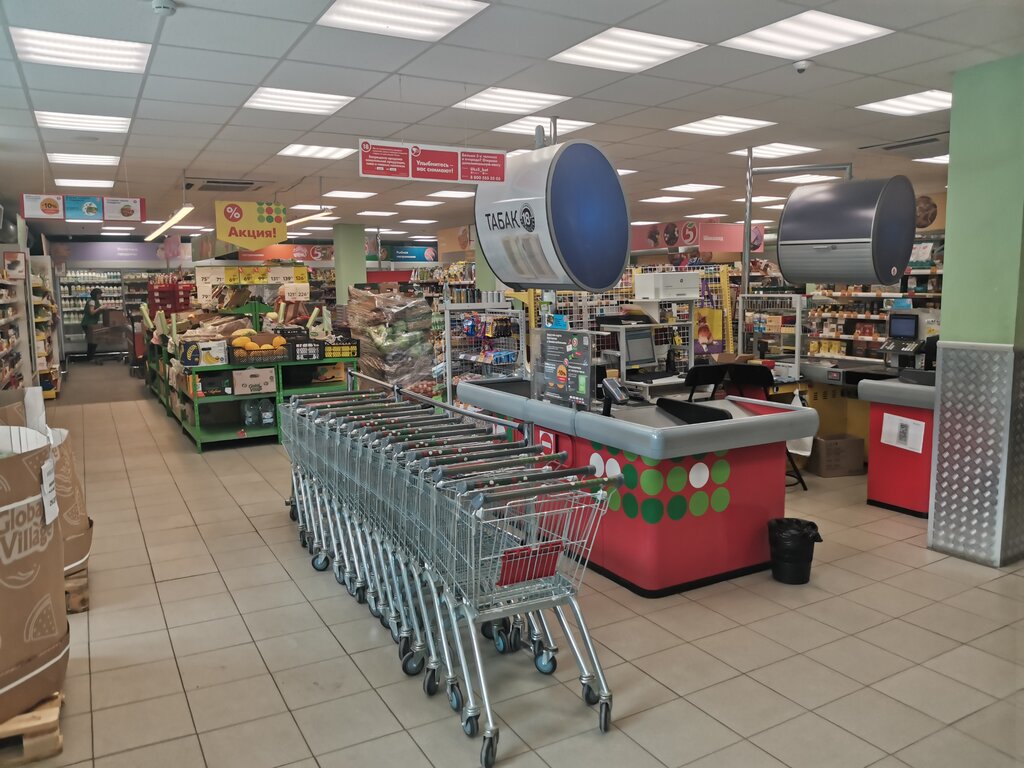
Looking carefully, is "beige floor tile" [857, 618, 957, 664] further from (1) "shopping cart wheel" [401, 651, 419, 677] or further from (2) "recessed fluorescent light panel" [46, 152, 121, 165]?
(2) "recessed fluorescent light panel" [46, 152, 121, 165]

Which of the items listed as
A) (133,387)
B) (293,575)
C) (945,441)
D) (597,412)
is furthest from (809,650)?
(133,387)

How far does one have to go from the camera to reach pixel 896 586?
4430 mm

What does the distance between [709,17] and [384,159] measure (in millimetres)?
2623

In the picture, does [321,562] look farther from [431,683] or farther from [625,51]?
[625,51]

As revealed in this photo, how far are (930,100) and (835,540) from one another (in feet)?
13.7

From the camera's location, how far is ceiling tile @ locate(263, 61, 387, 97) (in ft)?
18.0

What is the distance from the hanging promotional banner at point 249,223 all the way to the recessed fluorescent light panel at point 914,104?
7.66m

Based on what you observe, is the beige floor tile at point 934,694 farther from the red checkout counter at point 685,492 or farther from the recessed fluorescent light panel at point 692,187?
the recessed fluorescent light panel at point 692,187

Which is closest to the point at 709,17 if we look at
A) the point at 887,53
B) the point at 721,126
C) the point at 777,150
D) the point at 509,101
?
the point at 887,53

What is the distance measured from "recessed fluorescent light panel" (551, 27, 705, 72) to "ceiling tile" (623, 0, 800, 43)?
0.17m

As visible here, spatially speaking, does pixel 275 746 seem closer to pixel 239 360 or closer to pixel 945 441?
pixel 945 441

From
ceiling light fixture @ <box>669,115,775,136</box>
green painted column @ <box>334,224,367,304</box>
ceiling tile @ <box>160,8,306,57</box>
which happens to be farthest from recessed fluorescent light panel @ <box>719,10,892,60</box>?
green painted column @ <box>334,224,367,304</box>

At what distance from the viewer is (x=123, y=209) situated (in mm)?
9445

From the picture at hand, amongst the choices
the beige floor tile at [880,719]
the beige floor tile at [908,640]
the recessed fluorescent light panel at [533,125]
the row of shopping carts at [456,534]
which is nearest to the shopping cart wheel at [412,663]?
the row of shopping carts at [456,534]
